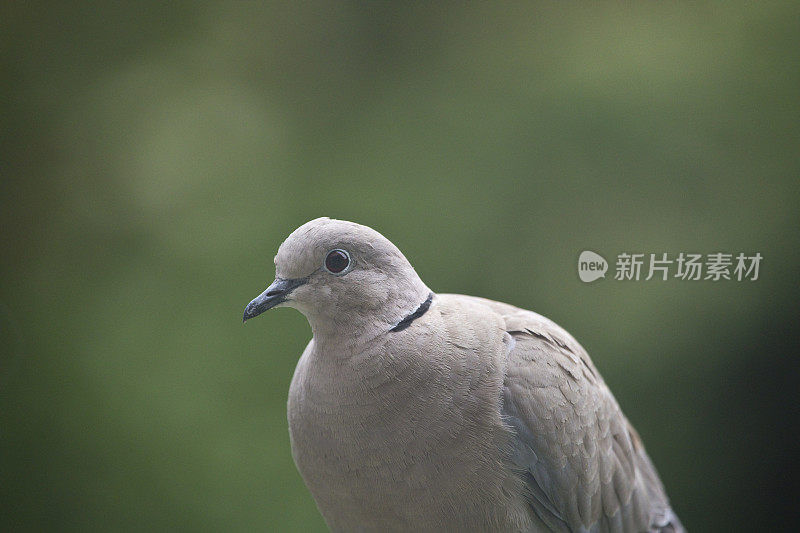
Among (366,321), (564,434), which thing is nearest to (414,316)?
(366,321)

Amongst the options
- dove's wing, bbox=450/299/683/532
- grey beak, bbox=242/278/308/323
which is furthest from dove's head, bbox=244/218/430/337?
dove's wing, bbox=450/299/683/532

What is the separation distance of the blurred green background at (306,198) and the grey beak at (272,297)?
0.93 metres

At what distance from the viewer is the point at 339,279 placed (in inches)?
43.1

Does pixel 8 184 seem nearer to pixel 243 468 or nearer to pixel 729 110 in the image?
pixel 243 468

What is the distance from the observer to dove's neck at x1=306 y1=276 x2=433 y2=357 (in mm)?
1123

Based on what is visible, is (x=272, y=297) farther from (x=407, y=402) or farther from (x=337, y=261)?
(x=407, y=402)

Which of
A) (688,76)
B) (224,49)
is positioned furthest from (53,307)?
(688,76)

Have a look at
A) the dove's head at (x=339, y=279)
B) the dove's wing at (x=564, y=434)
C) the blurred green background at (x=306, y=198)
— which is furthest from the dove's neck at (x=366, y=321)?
the blurred green background at (x=306, y=198)

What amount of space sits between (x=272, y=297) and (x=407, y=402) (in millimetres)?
256

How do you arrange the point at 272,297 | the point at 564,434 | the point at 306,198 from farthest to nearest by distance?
1. the point at 306,198
2. the point at 564,434
3. the point at 272,297

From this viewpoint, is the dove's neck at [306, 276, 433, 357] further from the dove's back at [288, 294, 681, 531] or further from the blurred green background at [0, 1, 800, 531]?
the blurred green background at [0, 1, 800, 531]

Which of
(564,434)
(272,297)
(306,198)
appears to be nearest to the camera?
(272,297)

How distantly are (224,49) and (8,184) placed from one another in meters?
0.71

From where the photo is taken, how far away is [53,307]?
2145mm
